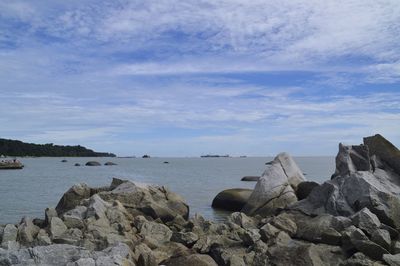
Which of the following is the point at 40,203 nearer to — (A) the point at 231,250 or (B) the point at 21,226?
(B) the point at 21,226

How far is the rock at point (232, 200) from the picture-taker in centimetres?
2686

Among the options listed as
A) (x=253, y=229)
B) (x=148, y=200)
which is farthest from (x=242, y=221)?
(x=148, y=200)

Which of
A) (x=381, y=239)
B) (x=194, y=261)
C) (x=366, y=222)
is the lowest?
(x=194, y=261)

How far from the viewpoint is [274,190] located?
71.4 ft

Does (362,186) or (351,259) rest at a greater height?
(362,186)

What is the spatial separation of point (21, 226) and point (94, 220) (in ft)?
6.93

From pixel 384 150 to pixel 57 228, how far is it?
1340 cm

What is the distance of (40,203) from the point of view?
97.8 ft

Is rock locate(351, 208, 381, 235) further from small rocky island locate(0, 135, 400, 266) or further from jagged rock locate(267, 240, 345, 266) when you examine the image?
jagged rock locate(267, 240, 345, 266)

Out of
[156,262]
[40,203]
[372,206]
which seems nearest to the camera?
[156,262]

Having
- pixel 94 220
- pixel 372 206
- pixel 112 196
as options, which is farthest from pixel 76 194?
pixel 372 206

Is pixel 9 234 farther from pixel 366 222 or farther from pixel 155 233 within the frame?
pixel 366 222

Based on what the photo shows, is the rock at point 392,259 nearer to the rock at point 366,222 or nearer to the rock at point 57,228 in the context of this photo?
the rock at point 366,222

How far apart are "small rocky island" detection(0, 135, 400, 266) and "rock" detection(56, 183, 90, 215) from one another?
1.7 inches
